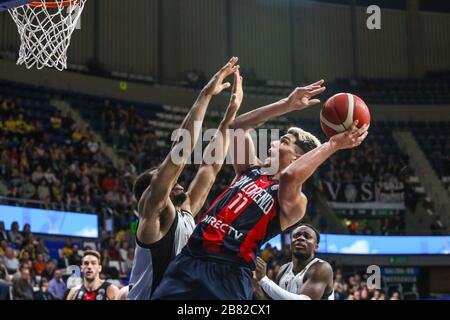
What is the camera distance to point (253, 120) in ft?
16.3

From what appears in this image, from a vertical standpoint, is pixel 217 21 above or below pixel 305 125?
above

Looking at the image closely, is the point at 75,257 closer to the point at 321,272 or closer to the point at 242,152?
the point at 321,272

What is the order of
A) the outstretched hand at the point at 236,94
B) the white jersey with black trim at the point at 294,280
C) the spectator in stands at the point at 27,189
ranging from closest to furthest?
1. the outstretched hand at the point at 236,94
2. the white jersey with black trim at the point at 294,280
3. the spectator in stands at the point at 27,189

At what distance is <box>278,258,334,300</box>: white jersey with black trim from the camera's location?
563 cm

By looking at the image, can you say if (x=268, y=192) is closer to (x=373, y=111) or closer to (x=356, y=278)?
(x=356, y=278)

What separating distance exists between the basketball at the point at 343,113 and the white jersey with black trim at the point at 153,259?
1083mm

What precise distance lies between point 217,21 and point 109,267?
38.6 feet

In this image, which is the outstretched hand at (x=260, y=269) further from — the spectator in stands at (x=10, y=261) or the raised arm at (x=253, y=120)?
the spectator in stands at (x=10, y=261)

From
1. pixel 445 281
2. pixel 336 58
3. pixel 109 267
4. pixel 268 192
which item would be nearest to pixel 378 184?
pixel 445 281

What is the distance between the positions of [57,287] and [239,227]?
717 cm

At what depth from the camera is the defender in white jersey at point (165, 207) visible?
4.35m

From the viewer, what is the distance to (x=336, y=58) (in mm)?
24141

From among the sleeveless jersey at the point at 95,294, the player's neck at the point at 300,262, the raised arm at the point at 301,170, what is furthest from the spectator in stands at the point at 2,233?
the raised arm at the point at 301,170

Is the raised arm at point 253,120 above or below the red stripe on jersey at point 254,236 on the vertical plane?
above
